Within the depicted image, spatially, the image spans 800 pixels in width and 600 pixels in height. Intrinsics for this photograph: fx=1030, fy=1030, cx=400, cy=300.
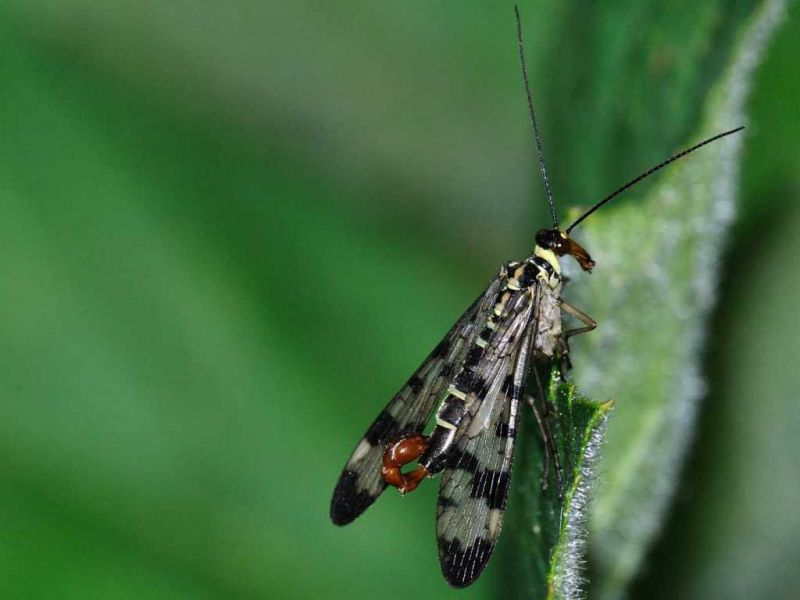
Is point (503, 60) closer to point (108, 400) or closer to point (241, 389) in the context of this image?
point (241, 389)

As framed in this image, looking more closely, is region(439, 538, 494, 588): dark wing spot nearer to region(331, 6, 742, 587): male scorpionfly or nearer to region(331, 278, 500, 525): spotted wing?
region(331, 6, 742, 587): male scorpionfly

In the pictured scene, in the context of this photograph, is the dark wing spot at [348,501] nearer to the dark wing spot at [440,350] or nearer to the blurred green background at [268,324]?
the blurred green background at [268,324]

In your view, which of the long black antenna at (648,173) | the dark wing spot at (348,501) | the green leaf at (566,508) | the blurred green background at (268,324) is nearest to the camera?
the green leaf at (566,508)

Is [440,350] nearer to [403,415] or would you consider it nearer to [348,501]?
[403,415]

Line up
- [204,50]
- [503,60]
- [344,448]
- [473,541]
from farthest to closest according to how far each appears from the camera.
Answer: [204,50] < [503,60] < [344,448] < [473,541]

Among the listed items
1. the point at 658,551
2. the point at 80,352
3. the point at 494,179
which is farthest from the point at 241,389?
the point at 494,179

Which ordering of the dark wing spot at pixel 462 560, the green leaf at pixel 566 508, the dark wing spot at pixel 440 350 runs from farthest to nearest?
the dark wing spot at pixel 440 350
the dark wing spot at pixel 462 560
the green leaf at pixel 566 508

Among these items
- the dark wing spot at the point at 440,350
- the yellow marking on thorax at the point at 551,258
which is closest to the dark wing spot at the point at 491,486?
the dark wing spot at the point at 440,350
